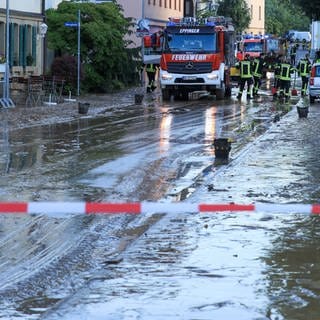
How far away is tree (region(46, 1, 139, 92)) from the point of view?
34.8 meters

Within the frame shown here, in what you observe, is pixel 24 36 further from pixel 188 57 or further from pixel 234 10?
pixel 234 10

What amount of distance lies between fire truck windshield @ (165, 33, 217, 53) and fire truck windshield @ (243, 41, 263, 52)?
32.5m

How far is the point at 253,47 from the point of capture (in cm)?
6588

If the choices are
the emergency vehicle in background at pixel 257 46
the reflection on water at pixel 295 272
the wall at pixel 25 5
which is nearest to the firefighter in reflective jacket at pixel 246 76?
the wall at pixel 25 5

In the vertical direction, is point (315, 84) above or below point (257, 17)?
below

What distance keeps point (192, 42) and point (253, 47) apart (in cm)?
3357

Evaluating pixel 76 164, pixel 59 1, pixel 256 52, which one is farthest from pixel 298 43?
pixel 76 164

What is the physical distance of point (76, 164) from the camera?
47.6ft

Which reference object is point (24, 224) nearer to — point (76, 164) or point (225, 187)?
point (225, 187)

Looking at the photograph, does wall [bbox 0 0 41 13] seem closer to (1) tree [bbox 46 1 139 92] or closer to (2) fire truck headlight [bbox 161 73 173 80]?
(1) tree [bbox 46 1 139 92]

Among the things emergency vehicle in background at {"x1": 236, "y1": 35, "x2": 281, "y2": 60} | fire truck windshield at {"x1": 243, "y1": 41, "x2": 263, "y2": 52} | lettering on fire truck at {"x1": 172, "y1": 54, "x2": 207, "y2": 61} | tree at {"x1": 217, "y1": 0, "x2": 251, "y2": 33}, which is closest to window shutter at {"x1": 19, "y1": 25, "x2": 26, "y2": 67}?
lettering on fire truck at {"x1": 172, "y1": 54, "x2": 207, "y2": 61}

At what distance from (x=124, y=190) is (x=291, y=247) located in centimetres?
398

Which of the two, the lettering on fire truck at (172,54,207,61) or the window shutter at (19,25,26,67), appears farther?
the window shutter at (19,25,26,67)

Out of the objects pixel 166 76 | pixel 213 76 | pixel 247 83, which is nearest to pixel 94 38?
pixel 166 76
